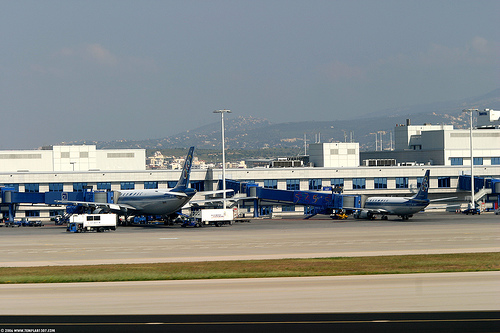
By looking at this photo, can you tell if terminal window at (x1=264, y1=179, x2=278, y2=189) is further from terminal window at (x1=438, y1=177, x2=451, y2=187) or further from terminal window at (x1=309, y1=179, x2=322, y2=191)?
terminal window at (x1=438, y1=177, x2=451, y2=187)

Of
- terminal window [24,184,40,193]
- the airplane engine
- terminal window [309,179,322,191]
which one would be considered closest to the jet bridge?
the airplane engine

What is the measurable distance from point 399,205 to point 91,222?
50.8 m

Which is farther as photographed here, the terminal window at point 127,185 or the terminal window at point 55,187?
the terminal window at point 127,185

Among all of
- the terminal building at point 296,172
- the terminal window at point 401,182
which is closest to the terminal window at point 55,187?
the terminal building at point 296,172

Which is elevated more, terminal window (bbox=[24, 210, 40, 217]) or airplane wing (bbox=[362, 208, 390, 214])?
airplane wing (bbox=[362, 208, 390, 214])

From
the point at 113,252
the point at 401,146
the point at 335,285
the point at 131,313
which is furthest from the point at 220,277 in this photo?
the point at 401,146

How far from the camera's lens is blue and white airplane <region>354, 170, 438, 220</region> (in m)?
102

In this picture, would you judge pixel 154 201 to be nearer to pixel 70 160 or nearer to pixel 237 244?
pixel 237 244

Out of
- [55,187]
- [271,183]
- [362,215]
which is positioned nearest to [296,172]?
[271,183]

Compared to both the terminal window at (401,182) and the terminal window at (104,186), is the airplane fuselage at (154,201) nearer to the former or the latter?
the terminal window at (104,186)

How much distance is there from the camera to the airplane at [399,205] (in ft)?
334

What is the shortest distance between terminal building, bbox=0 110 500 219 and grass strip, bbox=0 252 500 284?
7289 centimetres

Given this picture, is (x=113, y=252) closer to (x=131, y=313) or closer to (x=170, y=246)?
(x=170, y=246)

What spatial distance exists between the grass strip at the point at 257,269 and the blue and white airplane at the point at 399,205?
53.6m
